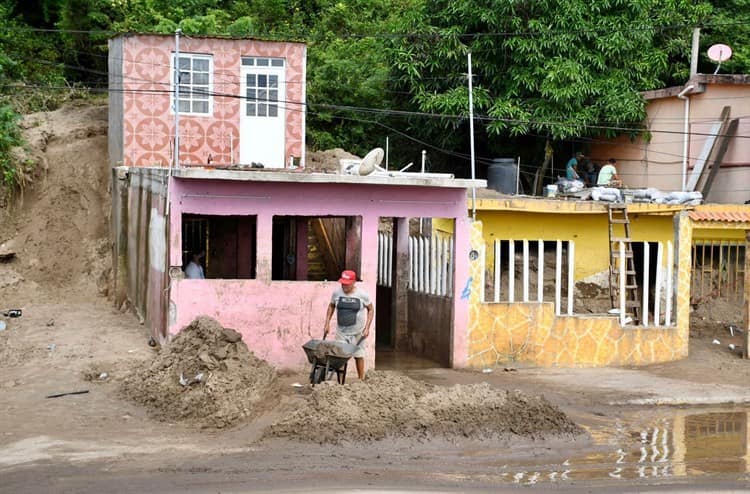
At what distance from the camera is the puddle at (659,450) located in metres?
11.6

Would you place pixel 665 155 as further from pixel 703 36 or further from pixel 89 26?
pixel 89 26

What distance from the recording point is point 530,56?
81.8ft

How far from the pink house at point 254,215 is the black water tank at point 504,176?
10.7 feet

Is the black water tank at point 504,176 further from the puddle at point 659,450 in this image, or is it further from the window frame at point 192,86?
the puddle at point 659,450

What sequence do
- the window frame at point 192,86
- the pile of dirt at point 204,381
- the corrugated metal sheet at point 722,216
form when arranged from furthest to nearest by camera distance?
the window frame at point 192,86
the corrugated metal sheet at point 722,216
the pile of dirt at point 204,381

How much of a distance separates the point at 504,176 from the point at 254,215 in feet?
30.7

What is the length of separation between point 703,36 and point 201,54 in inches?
579

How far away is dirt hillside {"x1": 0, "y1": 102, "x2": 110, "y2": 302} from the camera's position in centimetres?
2244

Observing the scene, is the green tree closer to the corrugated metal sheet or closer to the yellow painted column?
the corrugated metal sheet

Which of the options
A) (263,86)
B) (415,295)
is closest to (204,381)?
(415,295)

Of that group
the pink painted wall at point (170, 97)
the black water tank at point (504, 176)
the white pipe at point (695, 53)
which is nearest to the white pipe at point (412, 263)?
the pink painted wall at point (170, 97)

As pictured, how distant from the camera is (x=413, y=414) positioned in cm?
1284

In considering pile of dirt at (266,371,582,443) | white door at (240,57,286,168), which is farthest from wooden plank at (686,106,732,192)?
pile of dirt at (266,371,582,443)

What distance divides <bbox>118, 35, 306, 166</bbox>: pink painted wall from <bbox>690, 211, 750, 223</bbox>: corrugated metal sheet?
9167 mm
